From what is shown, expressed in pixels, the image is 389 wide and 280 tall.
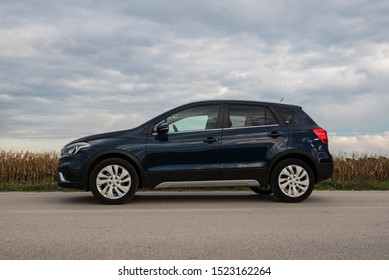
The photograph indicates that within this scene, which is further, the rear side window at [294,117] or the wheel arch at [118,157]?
the rear side window at [294,117]

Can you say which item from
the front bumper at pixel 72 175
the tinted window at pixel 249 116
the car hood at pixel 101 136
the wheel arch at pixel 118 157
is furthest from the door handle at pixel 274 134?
the front bumper at pixel 72 175

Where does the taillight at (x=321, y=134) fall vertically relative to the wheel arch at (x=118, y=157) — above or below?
above

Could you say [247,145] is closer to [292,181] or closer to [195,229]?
[292,181]

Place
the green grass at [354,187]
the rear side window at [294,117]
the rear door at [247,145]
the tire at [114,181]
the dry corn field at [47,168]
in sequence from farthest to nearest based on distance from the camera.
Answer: the dry corn field at [47,168], the green grass at [354,187], the rear side window at [294,117], the rear door at [247,145], the tire at [114,181]

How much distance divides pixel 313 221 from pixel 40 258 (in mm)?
3896

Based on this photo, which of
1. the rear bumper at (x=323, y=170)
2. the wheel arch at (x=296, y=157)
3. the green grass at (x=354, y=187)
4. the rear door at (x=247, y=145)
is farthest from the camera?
the green grass at (x=354, y=187)

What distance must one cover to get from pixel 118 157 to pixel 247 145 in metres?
2.36

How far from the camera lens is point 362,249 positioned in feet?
16.7

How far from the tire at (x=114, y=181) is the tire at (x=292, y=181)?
259cm

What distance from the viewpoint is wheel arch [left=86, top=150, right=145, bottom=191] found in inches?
336

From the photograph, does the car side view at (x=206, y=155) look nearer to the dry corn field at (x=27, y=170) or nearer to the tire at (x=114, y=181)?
the tire at (x=114, y=181)

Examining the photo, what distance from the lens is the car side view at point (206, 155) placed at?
8594mm
